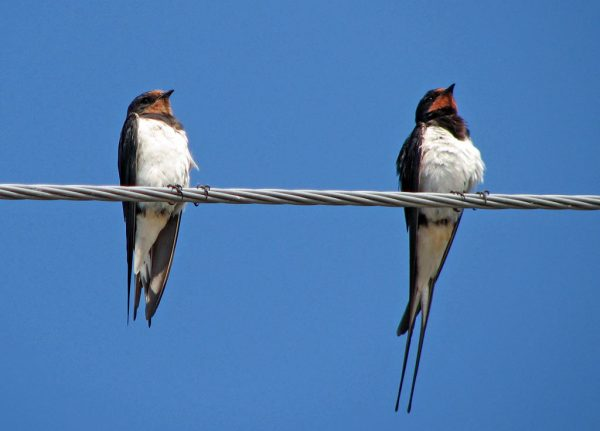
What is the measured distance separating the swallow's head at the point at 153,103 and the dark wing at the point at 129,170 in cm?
42

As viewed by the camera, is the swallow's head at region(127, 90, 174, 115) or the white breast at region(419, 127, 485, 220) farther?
the swallow's head at region(127, 90, 174, 115)

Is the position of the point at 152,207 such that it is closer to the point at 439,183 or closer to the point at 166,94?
the point at 166,94

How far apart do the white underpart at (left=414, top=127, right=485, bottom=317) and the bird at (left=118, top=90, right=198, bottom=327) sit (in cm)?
158

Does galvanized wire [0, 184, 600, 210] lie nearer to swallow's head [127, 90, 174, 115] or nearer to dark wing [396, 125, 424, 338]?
dark wing [396, 125, 424, 338]

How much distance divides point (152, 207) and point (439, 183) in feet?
6.27

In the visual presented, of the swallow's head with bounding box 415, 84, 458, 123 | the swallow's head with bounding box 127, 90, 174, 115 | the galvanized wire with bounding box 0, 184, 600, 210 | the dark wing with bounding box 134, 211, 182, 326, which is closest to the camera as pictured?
the galvanized wire with bounding box 0, 184, 600, 210

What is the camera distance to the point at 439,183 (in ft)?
23.2

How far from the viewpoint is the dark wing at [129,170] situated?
7.09 meters

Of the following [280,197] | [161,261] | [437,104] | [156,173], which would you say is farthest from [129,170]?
[280,197]

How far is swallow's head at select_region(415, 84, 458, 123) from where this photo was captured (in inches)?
303

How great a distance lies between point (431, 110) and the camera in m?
7.71

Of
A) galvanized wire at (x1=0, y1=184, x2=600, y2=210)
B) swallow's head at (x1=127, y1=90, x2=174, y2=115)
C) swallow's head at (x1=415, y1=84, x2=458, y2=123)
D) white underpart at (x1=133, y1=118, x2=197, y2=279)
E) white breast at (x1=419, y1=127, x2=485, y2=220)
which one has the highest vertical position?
swallow's head at (x1=415, y1=84, x2=458, y2=123)

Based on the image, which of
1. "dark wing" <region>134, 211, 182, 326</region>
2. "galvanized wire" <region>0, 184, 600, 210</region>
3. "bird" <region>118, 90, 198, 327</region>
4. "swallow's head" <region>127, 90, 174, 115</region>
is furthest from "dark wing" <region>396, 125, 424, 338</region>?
"galvanized wire" <region>0, 184, 600, 210</region>

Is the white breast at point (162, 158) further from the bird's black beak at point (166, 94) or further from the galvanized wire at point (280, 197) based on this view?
the galvanized wire at point (280, 197)
